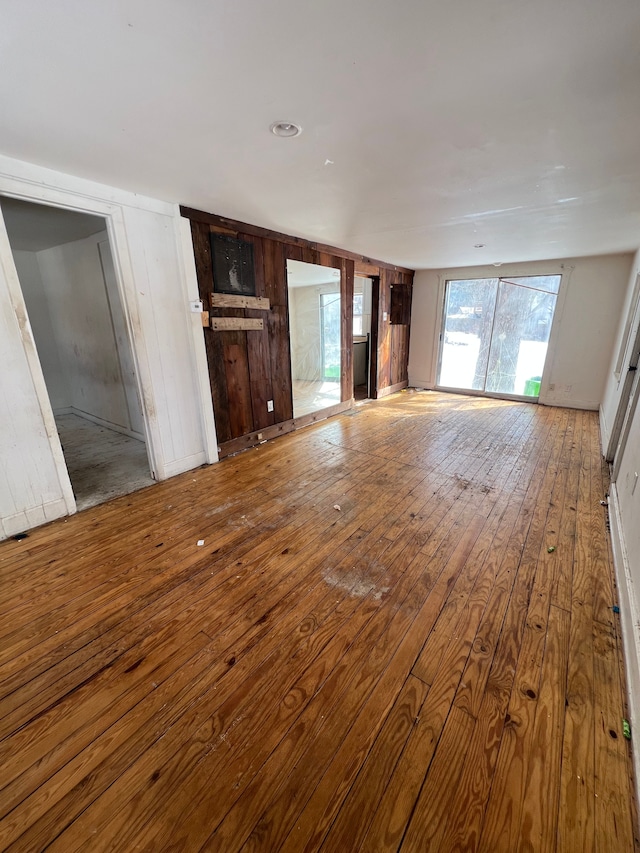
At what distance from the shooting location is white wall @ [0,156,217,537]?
217cm

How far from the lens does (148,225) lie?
8.93ft

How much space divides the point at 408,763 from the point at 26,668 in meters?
1.61

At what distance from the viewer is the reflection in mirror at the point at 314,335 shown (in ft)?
14.0

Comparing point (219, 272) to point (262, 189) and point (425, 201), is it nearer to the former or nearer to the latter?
point (262, 189)

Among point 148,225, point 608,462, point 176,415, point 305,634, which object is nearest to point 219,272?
point 148,225

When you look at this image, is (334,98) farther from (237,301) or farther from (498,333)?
(498,333)

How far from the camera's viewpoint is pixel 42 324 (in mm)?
4980

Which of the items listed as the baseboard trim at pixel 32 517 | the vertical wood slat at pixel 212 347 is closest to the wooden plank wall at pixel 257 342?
the vertical wood slat at pixel 212 347

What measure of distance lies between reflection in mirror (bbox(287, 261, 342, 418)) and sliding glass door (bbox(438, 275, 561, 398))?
2813 mm

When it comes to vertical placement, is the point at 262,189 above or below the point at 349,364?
above

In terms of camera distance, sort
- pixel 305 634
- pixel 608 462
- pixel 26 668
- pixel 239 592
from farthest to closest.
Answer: pixel 608 462 < pixel 239 592 < pixel 305 634 < pixel 26 668

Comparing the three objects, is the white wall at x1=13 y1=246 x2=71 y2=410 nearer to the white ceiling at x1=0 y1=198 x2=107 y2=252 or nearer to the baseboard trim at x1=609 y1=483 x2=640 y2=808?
the white ceiling at x1=0 y1=198 x2=107 y2=252

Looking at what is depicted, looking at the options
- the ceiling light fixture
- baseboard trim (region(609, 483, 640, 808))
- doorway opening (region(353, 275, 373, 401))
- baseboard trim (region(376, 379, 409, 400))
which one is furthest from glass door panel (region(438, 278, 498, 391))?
the ceiling light fixture

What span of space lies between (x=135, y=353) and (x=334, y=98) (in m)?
2.26
